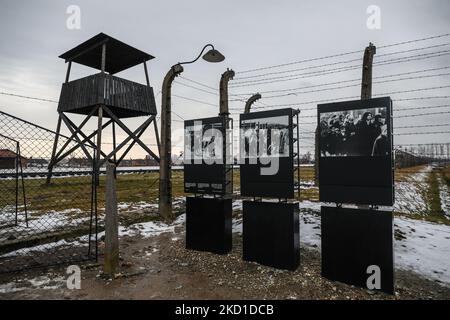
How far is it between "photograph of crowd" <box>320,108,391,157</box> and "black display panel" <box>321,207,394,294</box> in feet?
3.24

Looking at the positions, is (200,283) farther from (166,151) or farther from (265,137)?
(166,151)

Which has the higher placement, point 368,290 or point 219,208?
point 219,208

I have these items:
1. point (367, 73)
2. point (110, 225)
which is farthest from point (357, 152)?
point (110, 225)

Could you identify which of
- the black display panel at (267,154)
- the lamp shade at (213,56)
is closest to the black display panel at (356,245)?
the black display panel at (267,154)

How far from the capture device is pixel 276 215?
5504 mm

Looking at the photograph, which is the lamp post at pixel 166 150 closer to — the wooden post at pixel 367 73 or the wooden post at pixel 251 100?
the wooden post at pixel 251 100

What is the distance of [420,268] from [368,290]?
1596mm

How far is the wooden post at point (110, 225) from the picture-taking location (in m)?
5.09

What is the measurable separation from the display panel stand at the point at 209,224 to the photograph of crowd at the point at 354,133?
269cm
